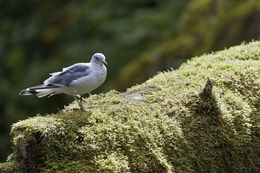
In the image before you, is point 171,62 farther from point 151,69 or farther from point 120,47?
point 120,47

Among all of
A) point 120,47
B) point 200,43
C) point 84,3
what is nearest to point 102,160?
point 200,43

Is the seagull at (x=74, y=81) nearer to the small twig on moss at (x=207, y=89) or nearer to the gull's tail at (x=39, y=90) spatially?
the gull's tail at (x=39, y=90)

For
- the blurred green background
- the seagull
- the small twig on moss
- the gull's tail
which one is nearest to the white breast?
the seagull

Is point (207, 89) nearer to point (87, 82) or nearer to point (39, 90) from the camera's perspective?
point (87, 82)

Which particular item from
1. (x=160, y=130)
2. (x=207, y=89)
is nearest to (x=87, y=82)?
(x=160, y=130)

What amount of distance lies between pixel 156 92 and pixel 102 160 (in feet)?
4.56

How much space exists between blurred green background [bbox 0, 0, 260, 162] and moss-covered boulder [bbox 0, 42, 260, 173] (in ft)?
12.1

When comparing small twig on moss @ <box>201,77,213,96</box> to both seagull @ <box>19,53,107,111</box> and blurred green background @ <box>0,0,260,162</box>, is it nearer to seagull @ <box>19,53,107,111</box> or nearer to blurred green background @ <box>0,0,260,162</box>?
seagull @ <box>19,53,107,111</box>

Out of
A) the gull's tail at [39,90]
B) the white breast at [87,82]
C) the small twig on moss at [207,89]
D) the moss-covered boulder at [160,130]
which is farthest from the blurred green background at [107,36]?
the gull's tail at [39,90]

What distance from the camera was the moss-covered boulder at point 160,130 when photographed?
335 cm

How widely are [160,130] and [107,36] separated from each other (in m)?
9.50

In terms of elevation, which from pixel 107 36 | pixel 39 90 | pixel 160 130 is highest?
pixel 107 36

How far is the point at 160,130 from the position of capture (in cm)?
392

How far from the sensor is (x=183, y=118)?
4.16 meters
